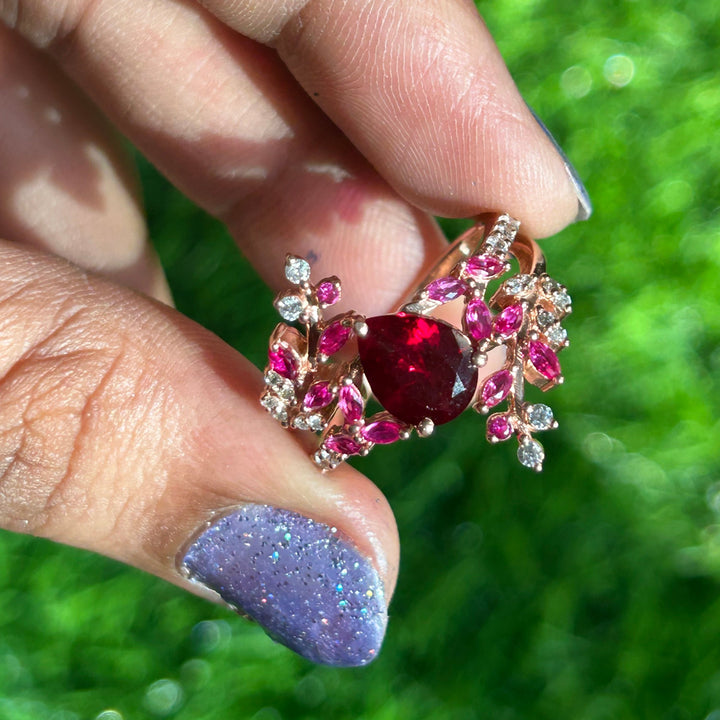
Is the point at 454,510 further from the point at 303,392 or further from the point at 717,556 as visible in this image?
the point at 303,392

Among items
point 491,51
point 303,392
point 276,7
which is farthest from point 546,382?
point 276,7

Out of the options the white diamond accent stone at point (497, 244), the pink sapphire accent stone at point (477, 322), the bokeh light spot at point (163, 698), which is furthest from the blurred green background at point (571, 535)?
the pink sapphire accent stone at point (477, 322)

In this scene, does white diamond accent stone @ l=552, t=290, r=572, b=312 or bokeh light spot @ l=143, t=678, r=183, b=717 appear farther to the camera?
bokeh light spot @ l=143, t=678, r=183, b=717

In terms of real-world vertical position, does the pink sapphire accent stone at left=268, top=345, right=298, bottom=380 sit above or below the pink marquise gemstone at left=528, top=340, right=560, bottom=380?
below

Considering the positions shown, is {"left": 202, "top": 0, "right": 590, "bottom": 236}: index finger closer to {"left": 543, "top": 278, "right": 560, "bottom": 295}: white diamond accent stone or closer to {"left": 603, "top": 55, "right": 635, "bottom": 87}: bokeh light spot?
{"left": 543, "top": 278, "right": 560, "bottom": 295}: white diamond accent stone

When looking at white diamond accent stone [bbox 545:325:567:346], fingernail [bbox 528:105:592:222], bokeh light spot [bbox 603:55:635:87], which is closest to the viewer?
white diamond accent stone [bbox 545:325:567:346]

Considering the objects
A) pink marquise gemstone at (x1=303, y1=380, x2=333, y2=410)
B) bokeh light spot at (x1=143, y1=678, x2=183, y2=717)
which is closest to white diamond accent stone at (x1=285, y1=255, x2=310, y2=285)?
pink marquise gemstone at (x1=303, y1=380, x2=333, y2=410)

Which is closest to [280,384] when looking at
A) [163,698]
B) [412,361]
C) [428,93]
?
[412,361]
